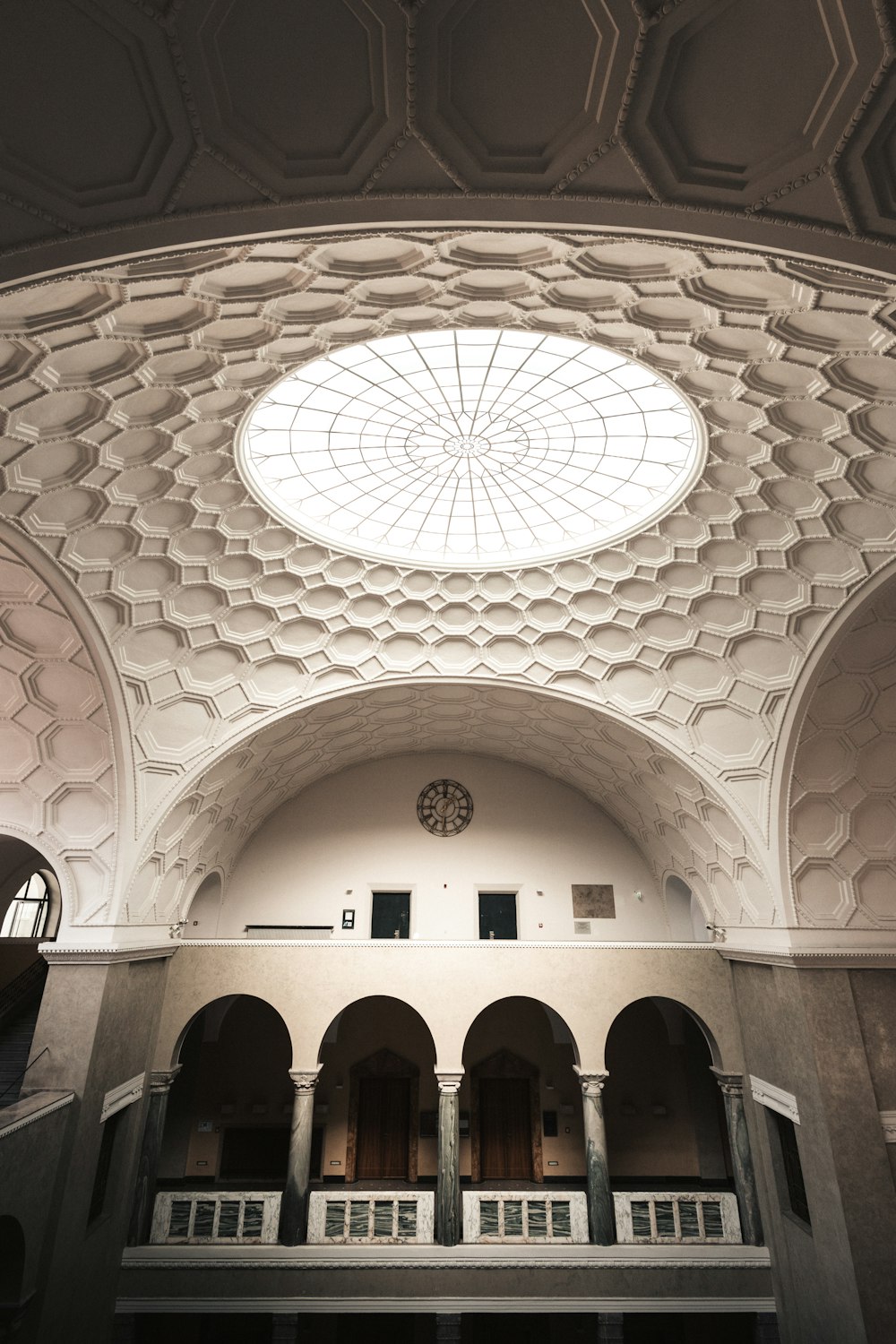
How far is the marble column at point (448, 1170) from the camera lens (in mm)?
14328

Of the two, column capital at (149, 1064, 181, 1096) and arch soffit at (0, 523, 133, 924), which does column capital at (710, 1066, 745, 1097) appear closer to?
column capital at (149, 1064, 181, 1096)

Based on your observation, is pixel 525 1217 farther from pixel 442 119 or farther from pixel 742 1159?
pixel 442 119

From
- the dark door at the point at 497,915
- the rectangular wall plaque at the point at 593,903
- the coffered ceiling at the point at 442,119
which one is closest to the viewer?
the coffered ceiling at the point at 442,119

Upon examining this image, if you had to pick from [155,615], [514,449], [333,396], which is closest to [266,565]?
[155,615]

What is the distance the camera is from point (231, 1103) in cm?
1939

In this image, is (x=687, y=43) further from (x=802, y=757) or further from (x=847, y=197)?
(x=802, y=757)

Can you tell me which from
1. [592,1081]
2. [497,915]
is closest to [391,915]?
[497,915]

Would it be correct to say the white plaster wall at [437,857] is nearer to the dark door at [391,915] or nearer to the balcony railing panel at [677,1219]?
the dark door at [391,915]

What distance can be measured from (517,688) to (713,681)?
397 cm

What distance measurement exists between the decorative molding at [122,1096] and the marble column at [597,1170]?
9.34 m

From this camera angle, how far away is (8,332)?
638 centimetres

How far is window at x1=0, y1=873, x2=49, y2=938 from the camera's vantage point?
1107 inches

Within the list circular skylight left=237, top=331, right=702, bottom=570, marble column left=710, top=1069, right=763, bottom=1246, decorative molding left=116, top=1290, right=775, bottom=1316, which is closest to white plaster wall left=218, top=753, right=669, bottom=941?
marble column left=710, top=1069, right=763, bottom=1246

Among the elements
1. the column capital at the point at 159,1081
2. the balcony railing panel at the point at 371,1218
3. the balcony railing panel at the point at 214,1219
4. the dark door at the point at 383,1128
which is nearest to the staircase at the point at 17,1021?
the column capital at the point at 159,1081
